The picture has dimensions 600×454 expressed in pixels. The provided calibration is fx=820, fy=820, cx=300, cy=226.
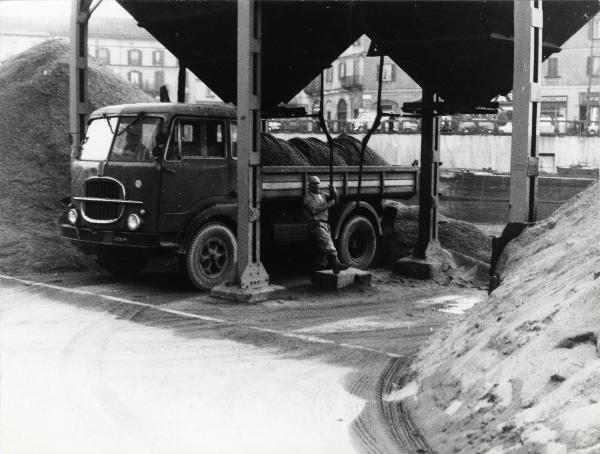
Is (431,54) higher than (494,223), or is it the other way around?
(431,54)

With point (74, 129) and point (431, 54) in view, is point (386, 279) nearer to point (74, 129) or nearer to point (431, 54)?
point (431, 54)

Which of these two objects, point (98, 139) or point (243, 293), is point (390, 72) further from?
point (243, 293)

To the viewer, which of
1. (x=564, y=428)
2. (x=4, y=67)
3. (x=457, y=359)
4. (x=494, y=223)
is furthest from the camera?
(x=494, y=223)

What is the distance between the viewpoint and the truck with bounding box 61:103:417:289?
37.1ft

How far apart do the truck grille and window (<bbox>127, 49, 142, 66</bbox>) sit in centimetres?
7598

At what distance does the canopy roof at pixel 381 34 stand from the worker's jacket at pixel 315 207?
287 centimetres

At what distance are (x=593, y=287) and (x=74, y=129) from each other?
1015 centimetres

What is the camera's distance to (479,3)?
11641 mm

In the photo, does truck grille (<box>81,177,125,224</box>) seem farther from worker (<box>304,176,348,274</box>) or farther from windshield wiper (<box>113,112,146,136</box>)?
worker (<box>304,176,348,274</box>)

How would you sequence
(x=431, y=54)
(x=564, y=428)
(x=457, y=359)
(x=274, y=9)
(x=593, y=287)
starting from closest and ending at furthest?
(x=564, y=428) < (x=593, y=287) < (x=457, y=359) < (x=274, y=9) < (x=431, y=54)

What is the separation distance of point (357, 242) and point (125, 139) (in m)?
4.68

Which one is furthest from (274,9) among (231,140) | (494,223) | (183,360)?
(494,223)

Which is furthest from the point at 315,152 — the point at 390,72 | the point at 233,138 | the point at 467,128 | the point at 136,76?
the point at 136,76

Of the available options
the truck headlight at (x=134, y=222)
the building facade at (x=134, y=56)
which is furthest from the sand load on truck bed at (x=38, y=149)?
the building facade at (x=134, y=56)
